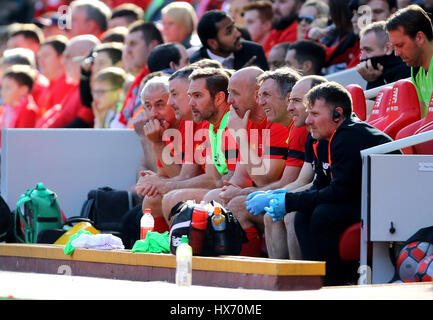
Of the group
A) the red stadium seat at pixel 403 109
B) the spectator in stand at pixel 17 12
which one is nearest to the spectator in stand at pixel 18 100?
the spectator in stand at pixel 17 12

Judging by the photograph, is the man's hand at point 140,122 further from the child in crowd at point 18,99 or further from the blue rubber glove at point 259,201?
the child in crowd at point 18,99

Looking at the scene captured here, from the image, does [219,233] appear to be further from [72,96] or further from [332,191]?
[72,96]

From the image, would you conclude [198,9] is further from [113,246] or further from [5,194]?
[113,246]

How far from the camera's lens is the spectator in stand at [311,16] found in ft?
34.3

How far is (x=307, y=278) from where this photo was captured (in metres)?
5.30

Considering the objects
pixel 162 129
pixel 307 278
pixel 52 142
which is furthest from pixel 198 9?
pixel 307 278

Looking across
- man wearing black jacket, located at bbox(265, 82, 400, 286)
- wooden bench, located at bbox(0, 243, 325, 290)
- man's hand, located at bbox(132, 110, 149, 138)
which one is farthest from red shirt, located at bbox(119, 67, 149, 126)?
man wearing black jacket, located at bbox(265, 82, 400, 286)

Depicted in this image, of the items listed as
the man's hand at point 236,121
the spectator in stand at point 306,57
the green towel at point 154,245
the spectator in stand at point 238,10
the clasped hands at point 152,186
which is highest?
the spectator in stand at point 238,10

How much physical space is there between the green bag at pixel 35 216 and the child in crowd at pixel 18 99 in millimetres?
4505

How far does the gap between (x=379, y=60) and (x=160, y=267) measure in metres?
3.05

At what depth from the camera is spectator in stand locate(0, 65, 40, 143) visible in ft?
43.3

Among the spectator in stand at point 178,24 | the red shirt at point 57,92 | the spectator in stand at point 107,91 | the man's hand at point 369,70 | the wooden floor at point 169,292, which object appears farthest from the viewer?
the red shirt at point 57,92

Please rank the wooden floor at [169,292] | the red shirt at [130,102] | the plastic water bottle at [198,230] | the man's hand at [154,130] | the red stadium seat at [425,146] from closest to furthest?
the wooden floor at [169,292]
the plastic water bottle at [198,230]
the red stadium seat at [425,146]
the man's hand at [154,130]
the red shirt at [130,102]

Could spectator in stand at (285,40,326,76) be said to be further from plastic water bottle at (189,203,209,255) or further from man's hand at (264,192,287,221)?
plastic water bottle at (189,203,209,255)
